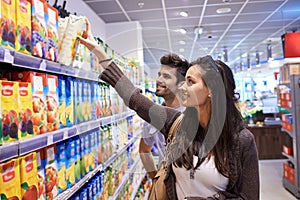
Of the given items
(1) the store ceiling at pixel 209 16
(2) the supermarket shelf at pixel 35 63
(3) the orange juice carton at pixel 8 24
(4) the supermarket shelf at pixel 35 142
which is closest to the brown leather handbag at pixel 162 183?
(4) the supermarket shelf at pixel 35 142

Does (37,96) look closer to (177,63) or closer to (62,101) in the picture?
(62,101)

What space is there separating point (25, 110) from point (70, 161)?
21.5 inches

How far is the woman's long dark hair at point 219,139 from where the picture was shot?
1.31 meters

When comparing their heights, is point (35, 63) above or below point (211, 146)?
above

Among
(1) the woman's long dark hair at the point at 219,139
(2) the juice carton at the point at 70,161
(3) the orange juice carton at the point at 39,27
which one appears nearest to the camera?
(3) the orange juice carton at the point at 39,27

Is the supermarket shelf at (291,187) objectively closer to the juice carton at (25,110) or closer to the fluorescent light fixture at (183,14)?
the fluorescent light fixture at (183,14)

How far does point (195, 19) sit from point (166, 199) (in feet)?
16.0

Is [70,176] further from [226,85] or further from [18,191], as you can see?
[226,85]

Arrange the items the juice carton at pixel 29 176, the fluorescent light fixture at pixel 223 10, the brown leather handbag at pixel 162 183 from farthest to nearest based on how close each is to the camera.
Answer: the fluorescent light fixture at pixel 223 10 < the brown leather handbag at pixel 162 183 < the juice carton at pixel 29 176

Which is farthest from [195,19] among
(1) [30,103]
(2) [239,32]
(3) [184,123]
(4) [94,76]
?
(1) [30,103]

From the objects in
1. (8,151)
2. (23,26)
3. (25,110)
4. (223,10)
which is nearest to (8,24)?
(23,26)

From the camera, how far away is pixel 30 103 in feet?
3.85

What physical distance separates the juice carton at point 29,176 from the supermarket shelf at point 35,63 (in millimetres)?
356

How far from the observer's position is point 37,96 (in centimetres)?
125
